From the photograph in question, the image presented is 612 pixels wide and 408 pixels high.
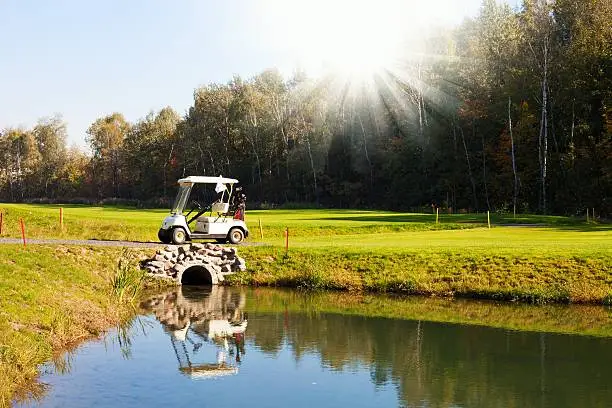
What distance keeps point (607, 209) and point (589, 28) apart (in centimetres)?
1288

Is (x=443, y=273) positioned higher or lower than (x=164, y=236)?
lower

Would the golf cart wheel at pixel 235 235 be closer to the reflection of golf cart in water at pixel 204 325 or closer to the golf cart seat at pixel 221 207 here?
the golf cart seat at pixel 221 207

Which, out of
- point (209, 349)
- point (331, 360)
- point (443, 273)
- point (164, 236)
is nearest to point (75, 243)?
point (164, 236)

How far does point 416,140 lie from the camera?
210 feet

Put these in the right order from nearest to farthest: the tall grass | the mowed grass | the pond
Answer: the pond < the tall grass < the mowed grass

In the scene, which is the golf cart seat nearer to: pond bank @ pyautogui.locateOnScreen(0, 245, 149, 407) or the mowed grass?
the mowed grass

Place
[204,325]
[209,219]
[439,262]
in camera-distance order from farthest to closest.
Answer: [209,219] < [439,262] < [204,325]

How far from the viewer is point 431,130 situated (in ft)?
208

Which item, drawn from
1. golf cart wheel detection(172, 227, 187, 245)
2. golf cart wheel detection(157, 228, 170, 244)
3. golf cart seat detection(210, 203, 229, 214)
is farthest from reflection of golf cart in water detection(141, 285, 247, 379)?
golf cart seat detection(210, 203, 229, 214)

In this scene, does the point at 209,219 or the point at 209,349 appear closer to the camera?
the point at 209,349

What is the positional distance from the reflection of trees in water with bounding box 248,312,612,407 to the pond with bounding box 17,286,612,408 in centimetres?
3

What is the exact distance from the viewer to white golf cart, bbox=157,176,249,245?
87.9ft

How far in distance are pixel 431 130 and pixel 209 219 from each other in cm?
3942

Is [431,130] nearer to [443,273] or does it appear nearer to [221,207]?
[221,207]
